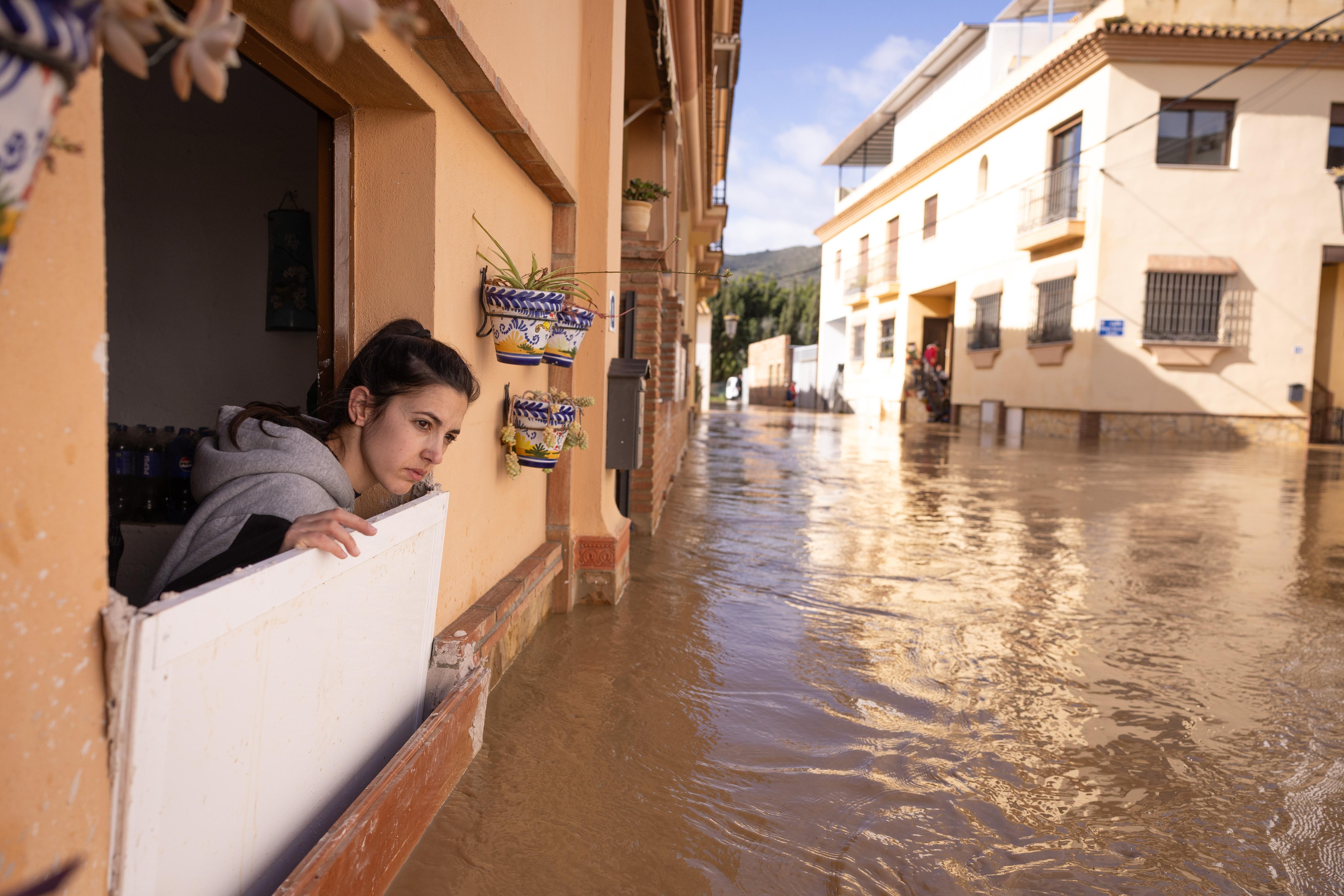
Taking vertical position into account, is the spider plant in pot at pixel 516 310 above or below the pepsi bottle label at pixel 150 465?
above

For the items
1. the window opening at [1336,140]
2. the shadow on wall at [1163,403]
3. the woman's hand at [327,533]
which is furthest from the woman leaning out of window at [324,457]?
the window opening at [1336,140]

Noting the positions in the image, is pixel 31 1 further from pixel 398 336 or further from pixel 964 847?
pixel 964 847

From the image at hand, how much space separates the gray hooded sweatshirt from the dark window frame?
65.3ft

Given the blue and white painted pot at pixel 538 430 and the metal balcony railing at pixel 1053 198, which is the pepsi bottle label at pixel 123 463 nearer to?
the blue and white painted pot at pixel 538 430

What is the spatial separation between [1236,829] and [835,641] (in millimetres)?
1700

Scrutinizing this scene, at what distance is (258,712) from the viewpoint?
1.28 m

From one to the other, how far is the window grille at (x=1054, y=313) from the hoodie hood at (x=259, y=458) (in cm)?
1746

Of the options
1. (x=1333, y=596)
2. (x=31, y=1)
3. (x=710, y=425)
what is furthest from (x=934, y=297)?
(x=31, y=1)

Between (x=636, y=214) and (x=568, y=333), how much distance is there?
2.99 metres

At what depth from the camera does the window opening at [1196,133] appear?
15953 mm

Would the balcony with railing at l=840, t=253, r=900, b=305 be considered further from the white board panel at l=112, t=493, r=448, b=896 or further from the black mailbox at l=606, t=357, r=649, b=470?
the white board panel at l=112, t=493, r=448, b=896

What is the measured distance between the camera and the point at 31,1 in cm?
56

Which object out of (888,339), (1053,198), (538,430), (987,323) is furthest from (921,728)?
(888,339)

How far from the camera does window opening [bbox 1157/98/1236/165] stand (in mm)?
15953
